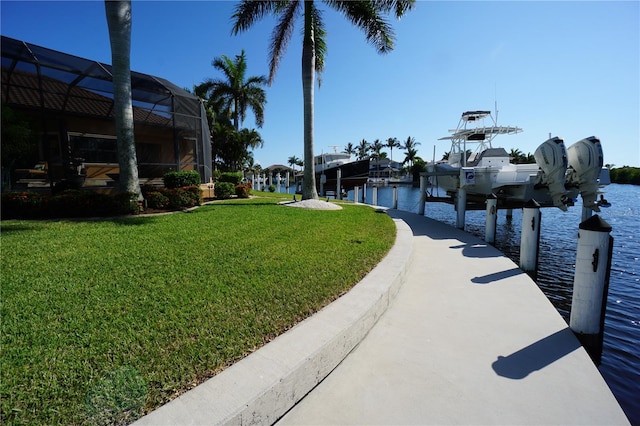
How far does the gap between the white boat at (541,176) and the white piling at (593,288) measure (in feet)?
18.8

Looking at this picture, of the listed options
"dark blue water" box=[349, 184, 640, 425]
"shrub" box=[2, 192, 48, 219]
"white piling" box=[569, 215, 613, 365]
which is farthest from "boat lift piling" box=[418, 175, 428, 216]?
"shrub" box=[2, 192, 48, 219]

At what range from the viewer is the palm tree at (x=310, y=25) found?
36.9 ft

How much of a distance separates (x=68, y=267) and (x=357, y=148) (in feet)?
315

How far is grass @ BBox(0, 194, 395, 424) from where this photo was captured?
1778 mm

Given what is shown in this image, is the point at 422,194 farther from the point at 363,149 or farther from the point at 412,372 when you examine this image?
the point at 363,149

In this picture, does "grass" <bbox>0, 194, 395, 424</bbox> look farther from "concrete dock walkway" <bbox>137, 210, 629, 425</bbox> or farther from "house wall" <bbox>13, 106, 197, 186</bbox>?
"house wall" <bbox>13, 106, 197, 186</bbox>

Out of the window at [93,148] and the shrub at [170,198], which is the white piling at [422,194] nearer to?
the shrub at [170,198]

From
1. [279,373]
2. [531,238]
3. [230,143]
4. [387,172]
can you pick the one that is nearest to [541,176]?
[531,238]

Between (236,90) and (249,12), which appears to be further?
(236,90)

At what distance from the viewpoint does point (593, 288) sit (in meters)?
3.12

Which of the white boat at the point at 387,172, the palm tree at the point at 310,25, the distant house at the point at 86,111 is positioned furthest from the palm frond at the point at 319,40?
the white boat at the point at 387,172

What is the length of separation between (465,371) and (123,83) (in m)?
10.0

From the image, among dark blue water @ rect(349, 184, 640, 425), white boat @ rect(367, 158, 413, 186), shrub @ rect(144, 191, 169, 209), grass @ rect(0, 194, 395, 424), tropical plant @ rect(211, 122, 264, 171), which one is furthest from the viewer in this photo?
white boat @ rect(367, 158, 413, 186)

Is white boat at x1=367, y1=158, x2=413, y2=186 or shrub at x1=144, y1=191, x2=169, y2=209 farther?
white boat at x1=367, y1=158, x2=413, y2=186
